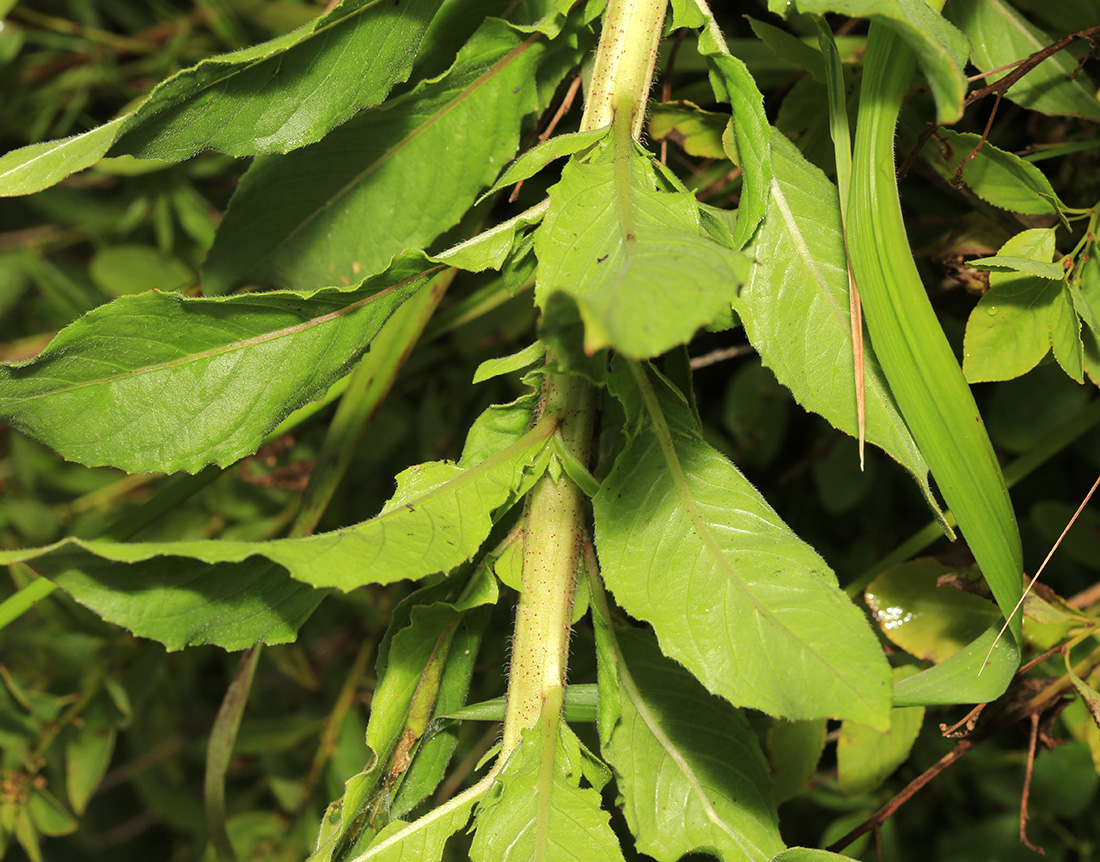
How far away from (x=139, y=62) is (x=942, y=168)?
4.46 ft

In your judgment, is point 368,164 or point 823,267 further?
point 368,164

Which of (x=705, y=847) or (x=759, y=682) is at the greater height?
(x=759, y=682)

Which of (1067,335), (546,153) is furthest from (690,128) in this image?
(1067,335)

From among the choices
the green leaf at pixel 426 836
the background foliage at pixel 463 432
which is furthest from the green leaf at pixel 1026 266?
the green leaf at pixel 426 836

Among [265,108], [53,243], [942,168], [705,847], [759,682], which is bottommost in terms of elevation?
[705,847]

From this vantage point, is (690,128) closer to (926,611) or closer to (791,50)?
(791,50)

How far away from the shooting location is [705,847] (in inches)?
24.8

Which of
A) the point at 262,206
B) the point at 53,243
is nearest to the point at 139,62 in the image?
the point at 53,243

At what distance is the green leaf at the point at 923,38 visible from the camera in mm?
403

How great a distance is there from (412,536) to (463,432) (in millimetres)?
719

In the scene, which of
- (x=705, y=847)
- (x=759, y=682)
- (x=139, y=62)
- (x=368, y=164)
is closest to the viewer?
(x=759, y=682)

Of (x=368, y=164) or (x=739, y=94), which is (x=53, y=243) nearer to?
(x=368, y=164)

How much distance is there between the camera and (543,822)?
1.85 feet

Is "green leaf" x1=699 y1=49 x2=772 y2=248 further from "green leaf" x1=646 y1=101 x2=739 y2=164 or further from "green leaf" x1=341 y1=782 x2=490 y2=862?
"green leaf" x1=341 y1=782 x2=490 y2=862
